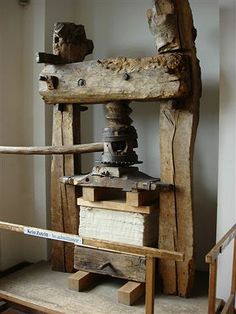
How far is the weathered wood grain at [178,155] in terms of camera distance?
7.12 ft

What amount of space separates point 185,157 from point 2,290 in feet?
4.43

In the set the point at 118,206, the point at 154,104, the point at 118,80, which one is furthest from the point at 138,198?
the point at 154,104

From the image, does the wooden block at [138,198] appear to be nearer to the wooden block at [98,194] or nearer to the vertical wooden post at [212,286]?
the wooden block at [98,194]

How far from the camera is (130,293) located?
223cm

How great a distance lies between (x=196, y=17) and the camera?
2.61m

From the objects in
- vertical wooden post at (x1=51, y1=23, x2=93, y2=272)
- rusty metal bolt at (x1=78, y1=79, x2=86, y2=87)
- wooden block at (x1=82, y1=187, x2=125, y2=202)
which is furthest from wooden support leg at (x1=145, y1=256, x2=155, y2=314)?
rusty metal bolt at (x1=78, y1=79, x2=86, y2=87)

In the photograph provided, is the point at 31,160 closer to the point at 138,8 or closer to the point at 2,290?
the point at 2,290

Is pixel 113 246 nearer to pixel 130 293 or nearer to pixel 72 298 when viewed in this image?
pixel 130 293

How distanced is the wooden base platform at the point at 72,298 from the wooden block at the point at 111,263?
13cm

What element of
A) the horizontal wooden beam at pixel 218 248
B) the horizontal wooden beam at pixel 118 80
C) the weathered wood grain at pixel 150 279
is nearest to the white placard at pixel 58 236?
the weathered wood grain at pixel 150 279

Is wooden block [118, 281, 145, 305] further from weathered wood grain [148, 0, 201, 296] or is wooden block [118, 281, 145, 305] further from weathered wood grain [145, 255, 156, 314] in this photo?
weathered wood grain [145, 255, 156, 314]

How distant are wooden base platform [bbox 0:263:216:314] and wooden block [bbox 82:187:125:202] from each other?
21.2 inches

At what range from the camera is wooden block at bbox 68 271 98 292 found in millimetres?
2396

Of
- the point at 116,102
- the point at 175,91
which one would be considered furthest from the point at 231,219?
the point at 116,102
